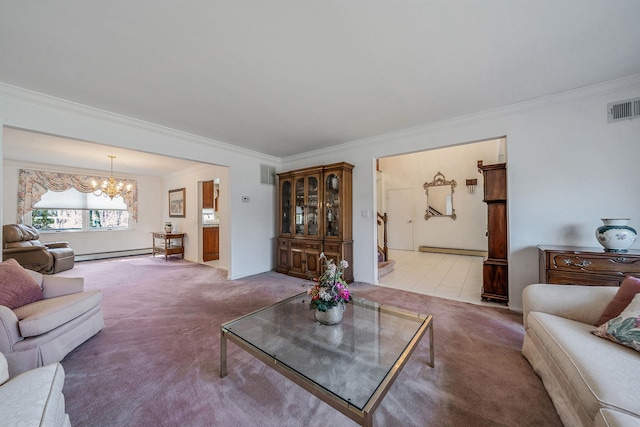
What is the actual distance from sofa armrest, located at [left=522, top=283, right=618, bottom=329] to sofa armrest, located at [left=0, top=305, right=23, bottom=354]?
12.5 ft

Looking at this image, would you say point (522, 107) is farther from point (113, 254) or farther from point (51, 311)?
point (113, 254)

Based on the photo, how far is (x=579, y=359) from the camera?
1.18 metres

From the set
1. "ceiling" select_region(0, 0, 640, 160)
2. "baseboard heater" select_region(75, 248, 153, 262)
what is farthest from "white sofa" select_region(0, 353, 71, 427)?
"baseboard heater" select_region(75, 248, 153, 262)

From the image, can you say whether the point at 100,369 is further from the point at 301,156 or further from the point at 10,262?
the point at 301,156

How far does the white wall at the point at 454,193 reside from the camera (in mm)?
6379

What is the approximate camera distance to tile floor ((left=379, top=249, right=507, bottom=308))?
342 cm

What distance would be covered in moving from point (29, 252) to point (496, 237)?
788 centimetres

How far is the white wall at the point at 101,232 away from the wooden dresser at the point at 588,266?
8.88 metres

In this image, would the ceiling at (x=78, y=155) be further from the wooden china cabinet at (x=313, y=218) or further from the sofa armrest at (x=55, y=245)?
the wooden china cabinet at (x=313, y=218)

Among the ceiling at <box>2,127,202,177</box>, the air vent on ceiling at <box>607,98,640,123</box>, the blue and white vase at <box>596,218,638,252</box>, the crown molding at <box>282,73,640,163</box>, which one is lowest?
the blue and white vase at <box>596,218,638,252</box>

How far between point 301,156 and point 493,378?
4.29 m

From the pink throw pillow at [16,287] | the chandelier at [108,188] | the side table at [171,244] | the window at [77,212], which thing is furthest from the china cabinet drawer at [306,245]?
the window at [77,212]

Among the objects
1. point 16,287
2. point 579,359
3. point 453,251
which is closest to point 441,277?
point 453,251

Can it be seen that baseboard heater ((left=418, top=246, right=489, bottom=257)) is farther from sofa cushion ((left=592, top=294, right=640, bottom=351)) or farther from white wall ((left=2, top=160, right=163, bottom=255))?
white wall ((left=2, top=160, right=163, bottom=255))
